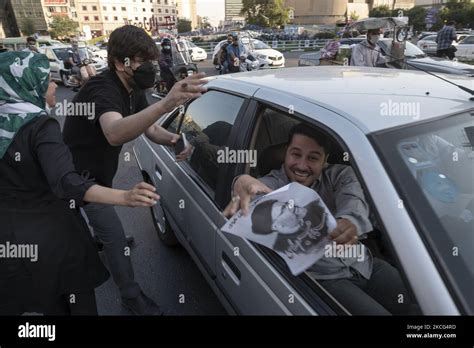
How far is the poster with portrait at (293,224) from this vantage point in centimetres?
126

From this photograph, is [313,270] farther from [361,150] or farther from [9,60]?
[9,60]

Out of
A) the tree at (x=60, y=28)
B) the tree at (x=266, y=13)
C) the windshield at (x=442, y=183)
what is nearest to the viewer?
the windshield at (x=442, y=183)

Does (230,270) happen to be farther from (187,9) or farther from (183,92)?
(187,9)

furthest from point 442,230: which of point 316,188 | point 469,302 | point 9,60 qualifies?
point 9,60

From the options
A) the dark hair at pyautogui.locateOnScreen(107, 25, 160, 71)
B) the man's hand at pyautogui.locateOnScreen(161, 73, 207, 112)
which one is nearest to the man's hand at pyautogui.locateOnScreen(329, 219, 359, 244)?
the man's hand at pyautogui.locateOnScreen(161, 73, 207, 112)

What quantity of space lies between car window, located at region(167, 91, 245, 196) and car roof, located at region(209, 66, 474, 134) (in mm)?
137

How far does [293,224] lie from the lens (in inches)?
50.8

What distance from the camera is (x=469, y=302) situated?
0.95 meters

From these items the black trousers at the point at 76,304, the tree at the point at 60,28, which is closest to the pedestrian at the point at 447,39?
the black trousers at the point at 76,304

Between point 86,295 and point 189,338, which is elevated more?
point 189,338

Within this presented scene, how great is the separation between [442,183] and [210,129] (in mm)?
1434

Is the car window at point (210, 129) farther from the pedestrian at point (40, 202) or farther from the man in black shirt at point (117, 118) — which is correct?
the pedestrian at point (40, 202)

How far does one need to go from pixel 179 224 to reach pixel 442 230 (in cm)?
184

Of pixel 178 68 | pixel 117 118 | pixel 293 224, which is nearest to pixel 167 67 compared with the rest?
pixel 178 68
